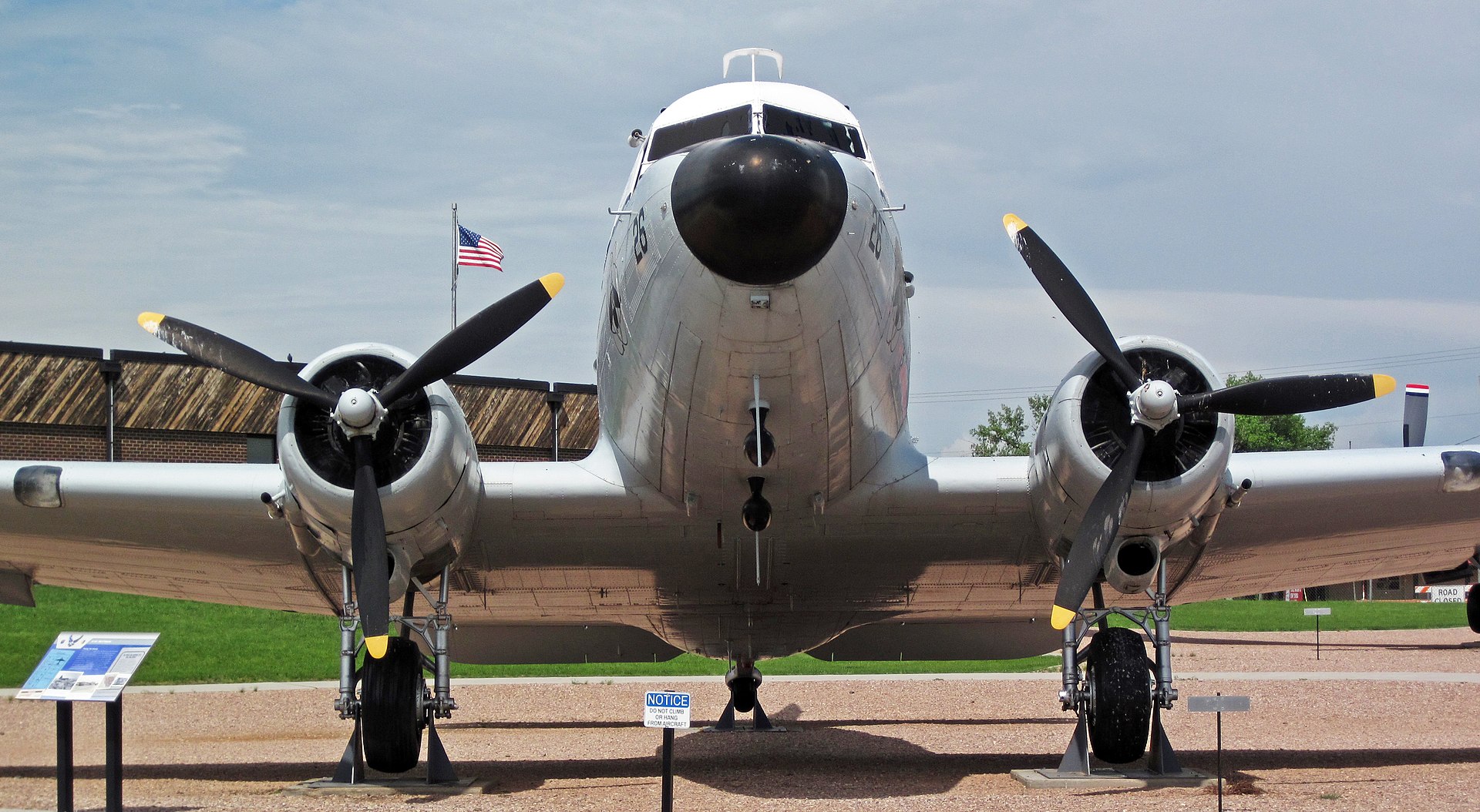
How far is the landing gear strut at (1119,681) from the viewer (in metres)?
10.2

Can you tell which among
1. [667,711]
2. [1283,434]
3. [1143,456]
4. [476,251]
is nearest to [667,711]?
[667,711]

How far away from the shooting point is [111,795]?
845cm

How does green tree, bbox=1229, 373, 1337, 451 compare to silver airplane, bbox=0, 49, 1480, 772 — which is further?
green tree, bbox=1229, 373, 1337, 451

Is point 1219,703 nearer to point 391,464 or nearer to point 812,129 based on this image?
point 812,129

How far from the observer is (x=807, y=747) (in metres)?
15.6

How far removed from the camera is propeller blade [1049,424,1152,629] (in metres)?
9.91

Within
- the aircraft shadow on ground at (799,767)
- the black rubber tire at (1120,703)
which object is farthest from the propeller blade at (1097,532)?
the aircraft shadow on ground at (799,767)

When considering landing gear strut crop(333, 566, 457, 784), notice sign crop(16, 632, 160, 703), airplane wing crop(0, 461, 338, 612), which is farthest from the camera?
airplane wing crop(0, 461, 338, 612)

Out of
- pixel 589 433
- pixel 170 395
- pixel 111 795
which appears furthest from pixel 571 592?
pixel 589 433

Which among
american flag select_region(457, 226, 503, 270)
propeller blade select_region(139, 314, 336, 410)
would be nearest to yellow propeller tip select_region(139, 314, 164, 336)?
propeller blade select_region(139, 314, 336, 410)

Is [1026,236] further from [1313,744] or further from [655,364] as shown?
[1313,744]

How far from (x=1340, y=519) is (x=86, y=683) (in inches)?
406

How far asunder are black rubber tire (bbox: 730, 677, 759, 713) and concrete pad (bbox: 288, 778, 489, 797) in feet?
14.2

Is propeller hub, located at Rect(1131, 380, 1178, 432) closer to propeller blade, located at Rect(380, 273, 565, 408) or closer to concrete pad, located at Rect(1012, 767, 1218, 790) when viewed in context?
concrete pad, located at Rect(1012, 767, 1218, 790)
